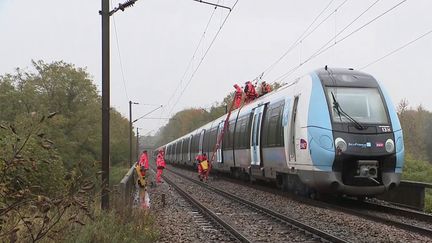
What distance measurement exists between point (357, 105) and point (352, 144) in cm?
119

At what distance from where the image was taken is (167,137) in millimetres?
116188

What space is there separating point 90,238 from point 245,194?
1079 cm

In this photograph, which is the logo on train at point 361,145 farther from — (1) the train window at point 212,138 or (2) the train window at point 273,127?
(1) the train window at point 212,138

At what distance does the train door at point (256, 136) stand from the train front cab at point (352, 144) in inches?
201

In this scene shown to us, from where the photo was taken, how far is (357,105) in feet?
41.6

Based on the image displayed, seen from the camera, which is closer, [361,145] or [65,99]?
[361,145]

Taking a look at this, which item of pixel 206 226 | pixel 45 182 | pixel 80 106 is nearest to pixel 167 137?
pixel 80 106

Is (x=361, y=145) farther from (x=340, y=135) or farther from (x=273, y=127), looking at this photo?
(x=273, y=127)

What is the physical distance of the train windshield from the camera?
→ 12.5 m

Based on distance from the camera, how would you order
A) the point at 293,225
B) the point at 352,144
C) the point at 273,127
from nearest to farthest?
1. the point at 293,225
2. the point at 352,144
3. the point at 273,127

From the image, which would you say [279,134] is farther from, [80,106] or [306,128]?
[80,106]

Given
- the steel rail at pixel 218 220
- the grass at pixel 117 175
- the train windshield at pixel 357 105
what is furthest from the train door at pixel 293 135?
the grass at pixel 117 175

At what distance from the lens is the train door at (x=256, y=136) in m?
17.8

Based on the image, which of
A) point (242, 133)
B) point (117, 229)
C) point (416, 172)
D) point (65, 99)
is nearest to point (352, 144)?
point (117, 229)
